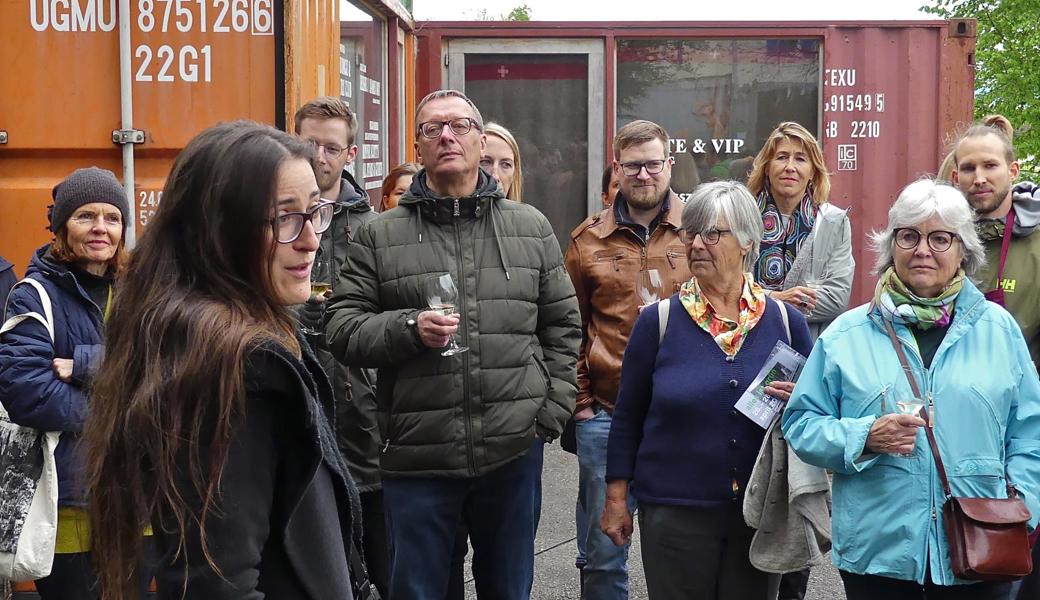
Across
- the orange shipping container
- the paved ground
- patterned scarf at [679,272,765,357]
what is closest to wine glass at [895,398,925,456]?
patterned scarf at [679,272,765,357]

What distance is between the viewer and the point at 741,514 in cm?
342

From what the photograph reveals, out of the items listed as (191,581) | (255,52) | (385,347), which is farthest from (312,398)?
(255,52)

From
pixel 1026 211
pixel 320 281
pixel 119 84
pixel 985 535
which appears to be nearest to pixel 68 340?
pixel 320 281

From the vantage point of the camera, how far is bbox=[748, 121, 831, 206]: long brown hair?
16.2ft

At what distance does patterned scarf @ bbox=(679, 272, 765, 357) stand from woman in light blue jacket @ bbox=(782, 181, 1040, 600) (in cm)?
25

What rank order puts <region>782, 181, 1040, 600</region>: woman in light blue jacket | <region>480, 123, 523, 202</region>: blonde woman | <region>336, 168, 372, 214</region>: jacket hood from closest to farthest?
<region>782, 181, 1040, 600</region>: woman in light blue jacket, <region>336, 168, 372, 214</region>: jacket hood, <region>480, 123, 523, 202</region>: blonde woman

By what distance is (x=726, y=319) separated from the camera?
352 cm

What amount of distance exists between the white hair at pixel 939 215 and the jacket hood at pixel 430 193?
1272mm

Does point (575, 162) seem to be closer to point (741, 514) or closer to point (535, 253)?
point (535, 253)

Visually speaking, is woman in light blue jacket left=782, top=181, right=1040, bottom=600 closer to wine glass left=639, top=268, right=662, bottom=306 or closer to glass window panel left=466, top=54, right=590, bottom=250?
wine glass left=639, top=268, right=662, bottom=306

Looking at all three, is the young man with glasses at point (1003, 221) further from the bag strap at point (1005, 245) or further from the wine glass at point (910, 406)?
the wine glass at point (910, 406)

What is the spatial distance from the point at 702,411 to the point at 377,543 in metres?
1.67

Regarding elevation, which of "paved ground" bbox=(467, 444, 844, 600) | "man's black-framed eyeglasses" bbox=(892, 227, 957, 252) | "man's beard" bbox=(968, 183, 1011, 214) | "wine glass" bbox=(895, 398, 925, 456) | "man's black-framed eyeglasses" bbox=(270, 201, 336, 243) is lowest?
"paved ground" bbox=(467, 444, 844, 600)

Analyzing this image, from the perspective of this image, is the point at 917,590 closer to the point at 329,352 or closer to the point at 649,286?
the point at 649,286
